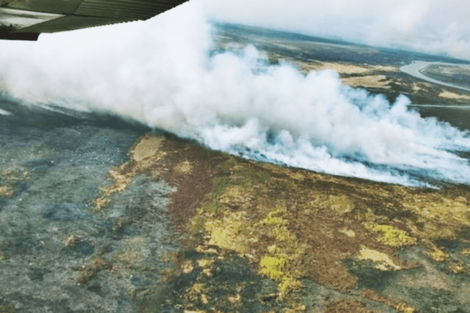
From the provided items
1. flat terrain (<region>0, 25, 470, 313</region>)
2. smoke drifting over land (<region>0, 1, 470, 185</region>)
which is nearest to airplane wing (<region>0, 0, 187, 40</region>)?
flat terrain (<region>0, 25, 470, 313</region>)

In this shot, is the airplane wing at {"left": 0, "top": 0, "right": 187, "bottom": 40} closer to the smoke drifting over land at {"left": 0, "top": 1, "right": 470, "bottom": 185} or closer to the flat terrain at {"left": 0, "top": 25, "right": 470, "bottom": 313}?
the flat terrain at {"left": 0, "top": 25, "right": 470, "bottom": 313}

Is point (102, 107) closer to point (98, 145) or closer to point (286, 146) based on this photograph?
point (98, 145)

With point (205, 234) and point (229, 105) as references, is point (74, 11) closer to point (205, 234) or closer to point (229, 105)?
point (205, 234)

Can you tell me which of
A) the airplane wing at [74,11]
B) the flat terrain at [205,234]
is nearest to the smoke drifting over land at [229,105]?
the flat terrain at [205,234]

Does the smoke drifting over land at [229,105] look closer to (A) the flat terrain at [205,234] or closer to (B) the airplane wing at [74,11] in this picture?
(A) the flat terrain at [205,234]

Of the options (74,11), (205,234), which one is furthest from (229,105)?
(74,11)
